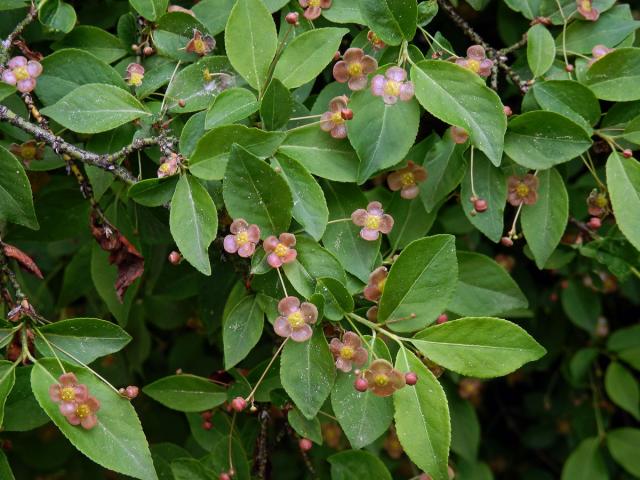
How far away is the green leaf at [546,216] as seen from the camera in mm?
1227

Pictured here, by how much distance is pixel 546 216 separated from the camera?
1235 millimetres

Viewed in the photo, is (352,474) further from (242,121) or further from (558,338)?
(558,338)

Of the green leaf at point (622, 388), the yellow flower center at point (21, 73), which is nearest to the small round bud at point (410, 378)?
the yellow flower center at point (21, 73)

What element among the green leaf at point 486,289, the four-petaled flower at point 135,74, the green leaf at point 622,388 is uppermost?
the four-petaled flower at point 135,74

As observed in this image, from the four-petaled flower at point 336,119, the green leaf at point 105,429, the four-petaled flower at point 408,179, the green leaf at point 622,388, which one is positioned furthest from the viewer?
the green leaf at point 622,388

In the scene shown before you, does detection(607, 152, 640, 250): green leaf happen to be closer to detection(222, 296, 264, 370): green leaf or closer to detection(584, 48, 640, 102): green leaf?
detection(584, 48, 640, 102): green leaf

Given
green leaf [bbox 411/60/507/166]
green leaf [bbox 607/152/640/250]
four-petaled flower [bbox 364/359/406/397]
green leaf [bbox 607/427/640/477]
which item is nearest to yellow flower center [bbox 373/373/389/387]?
four-petaled flower [bbox 364/359/406/397]

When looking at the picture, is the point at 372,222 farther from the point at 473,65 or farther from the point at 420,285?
the point at 473,65

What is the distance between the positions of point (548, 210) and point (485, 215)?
11cm

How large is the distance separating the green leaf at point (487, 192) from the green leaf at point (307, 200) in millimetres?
247

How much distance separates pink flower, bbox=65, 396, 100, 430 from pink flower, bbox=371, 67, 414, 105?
0.56 metres

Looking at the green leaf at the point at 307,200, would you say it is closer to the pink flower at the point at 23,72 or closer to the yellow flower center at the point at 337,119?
the yellow flower center at the point at 337,119

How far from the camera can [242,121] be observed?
1146mm

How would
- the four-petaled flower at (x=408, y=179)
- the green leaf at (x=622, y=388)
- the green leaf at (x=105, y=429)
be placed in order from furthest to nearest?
the green leaf at (x=622, y=388) → the four-petaled flower at (x=408, y=179) → the green leaf at (x=105, y=429)
